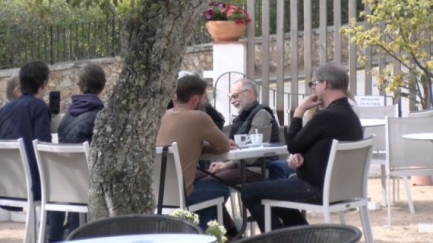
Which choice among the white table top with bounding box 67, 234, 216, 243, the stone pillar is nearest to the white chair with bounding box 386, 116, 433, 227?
the stone pillar

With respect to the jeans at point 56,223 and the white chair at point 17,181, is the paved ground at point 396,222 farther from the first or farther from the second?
the white chair at point 17,181

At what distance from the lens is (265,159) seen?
24.6ft

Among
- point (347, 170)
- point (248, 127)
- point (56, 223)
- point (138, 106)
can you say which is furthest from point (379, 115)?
point (138, 106)

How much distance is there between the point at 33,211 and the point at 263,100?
5.53m

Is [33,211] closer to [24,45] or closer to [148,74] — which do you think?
[148,74]

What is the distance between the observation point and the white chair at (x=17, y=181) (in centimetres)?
687

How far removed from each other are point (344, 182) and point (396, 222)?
242 centimetres

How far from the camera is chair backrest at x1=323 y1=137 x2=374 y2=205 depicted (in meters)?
6.25

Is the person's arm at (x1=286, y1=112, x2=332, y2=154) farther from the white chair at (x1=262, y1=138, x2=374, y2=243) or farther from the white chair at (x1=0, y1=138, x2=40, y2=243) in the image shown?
the white chair at (x1=0, y1=138, x2=40, y2=243)

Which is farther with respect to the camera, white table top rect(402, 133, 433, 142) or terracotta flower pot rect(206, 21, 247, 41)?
terracotta flower pot rect(206, 21, 247, 41)

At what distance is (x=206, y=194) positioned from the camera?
6.86 meters

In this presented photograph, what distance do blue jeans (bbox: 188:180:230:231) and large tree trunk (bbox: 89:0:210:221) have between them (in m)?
1.76

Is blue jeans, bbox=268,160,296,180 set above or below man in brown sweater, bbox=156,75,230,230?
below

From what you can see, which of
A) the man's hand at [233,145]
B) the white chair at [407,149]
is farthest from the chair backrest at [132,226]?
the white chair at [407,149]
